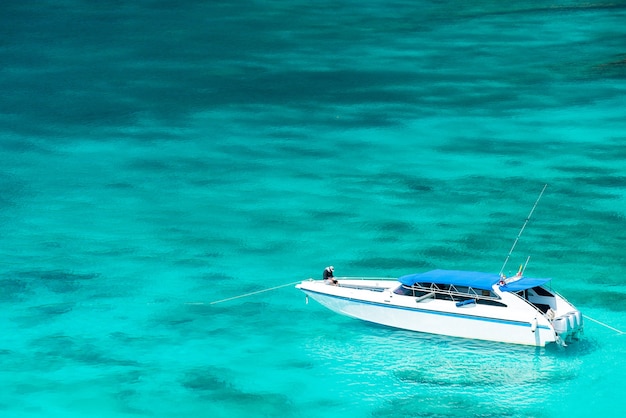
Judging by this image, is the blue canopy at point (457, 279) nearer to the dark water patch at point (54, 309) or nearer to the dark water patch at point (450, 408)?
the dark water patch at point (450, 408)

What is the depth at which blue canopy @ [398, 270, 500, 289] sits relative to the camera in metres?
29.1

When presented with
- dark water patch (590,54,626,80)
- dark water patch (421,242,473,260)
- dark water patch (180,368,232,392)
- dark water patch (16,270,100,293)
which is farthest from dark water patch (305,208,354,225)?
dark water patch (590,54,626,80)

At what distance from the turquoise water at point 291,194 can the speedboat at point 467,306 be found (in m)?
0.41

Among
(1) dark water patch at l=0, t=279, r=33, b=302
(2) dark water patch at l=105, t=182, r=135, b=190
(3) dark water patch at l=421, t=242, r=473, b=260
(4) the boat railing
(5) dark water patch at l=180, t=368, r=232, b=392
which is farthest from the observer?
(2) dark water patch at l=105, t=182, r=135, b=190

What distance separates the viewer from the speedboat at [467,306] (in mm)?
28359

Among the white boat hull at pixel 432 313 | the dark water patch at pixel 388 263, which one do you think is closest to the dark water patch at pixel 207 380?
the white boat hull at pixel 432 313

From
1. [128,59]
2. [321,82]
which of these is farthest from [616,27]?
[128,59]

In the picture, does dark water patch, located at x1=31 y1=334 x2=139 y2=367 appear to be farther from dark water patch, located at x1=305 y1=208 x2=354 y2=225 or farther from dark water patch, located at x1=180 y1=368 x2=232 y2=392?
dark water patch, located at x1=305 y1=208 x2=354 y2=225

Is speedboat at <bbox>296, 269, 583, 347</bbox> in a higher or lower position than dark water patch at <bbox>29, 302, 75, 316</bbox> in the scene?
lower

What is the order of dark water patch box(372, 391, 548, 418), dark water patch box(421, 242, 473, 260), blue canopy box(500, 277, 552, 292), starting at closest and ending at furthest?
dark water patch box(372, 391, 548, 418) < blue canopy box(500, 277, 552, 292) < dark water patch box(421, 242, 473, 260)

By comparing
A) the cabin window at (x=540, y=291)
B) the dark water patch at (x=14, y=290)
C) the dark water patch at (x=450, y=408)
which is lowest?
the dark water patch at (x=450, y=408)

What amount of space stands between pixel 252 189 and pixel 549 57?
20.7 metres

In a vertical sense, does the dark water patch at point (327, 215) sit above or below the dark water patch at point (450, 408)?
above

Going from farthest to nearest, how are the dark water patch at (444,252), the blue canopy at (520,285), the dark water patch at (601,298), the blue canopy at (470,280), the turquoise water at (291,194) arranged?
the dark water patch at (444,252) < the dark water patch at (601,298) < the blue canopy at (470,280) < the blue canopy at (520,285) < the turquoise water at (291,194)
